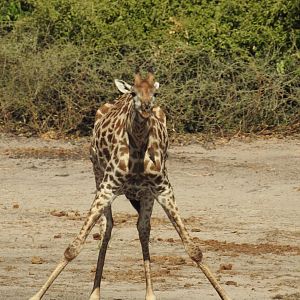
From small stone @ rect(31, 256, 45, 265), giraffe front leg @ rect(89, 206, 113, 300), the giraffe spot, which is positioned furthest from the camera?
small stone @ rect(31, 256, 45, 265)

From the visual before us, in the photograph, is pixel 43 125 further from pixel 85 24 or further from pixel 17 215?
pixel 17 215

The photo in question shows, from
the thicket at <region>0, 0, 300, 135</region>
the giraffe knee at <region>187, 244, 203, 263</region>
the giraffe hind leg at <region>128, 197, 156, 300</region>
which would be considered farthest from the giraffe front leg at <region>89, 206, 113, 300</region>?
the thicket at <region>0, 0, 300, 135</region>

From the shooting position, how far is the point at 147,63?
16.7 metres

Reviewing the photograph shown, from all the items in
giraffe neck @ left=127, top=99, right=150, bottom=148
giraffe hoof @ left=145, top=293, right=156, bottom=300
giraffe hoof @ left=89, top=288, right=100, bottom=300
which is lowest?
giraffe hoof @ left=89, top=288, right=100, bottom=300

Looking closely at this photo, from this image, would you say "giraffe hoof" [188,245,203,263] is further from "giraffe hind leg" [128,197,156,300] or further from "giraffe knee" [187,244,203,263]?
"giraffe hind leg" [128,197,156,300]

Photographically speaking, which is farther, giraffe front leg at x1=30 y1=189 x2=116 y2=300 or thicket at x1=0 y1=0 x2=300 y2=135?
thicket at x1=0 y1=0 x2=300 y2=135

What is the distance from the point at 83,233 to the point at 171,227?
3.63m

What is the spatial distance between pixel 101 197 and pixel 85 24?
342 inches

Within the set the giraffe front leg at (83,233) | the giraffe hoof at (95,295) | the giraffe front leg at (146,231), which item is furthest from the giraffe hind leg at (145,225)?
the giraffe front leg at (83,233)

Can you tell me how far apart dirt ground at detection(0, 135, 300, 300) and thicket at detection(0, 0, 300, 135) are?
49 cm

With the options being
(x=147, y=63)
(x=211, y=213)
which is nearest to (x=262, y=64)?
(x=147, y=63)

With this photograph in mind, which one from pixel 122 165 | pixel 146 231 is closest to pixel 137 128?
pixel 122 165

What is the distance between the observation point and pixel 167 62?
16.7 metres

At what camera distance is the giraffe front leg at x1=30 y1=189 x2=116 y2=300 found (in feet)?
28.3
